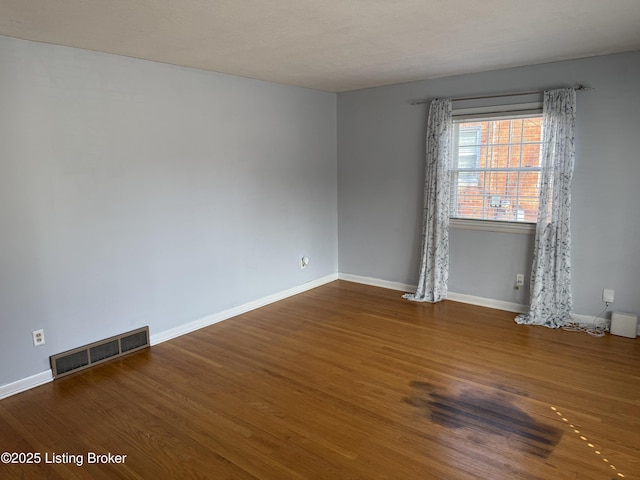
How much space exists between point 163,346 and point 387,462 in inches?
91.5

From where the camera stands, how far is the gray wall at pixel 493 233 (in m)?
3.86

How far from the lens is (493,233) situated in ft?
15.2

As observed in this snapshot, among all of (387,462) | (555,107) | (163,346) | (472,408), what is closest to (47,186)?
(163,346)

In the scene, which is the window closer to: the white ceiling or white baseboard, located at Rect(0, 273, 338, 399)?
the white ceiling

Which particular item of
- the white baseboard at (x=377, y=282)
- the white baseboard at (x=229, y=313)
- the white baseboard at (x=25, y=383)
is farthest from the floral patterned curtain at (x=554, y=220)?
the white baseboard at (x=25, y=383)

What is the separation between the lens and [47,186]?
3.11 meters

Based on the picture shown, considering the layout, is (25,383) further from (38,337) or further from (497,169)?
(497,169)

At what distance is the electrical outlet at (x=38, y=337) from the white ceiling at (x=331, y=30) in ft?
6.62

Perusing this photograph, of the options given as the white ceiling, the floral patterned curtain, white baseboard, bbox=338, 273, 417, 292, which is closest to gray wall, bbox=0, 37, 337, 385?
the white ceiling

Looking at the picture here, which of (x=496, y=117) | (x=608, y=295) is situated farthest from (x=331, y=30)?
(x=608, y=295)

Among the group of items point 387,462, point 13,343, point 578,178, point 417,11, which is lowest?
point 387,462

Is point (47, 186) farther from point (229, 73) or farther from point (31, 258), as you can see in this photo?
point (229, 73)

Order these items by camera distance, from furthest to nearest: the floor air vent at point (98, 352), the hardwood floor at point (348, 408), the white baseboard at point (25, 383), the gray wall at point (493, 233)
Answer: the gray wall at point (493, 233)
the floor air vent at point (98, 352)
the white baseboard at point (25, 383)
the hardwood floor at point (348, 408)

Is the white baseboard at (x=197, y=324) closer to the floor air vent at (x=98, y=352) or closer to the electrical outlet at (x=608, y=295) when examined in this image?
the floor air vent at (x=98, y=352)
